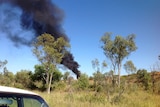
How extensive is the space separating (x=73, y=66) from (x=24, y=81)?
11.2 metres

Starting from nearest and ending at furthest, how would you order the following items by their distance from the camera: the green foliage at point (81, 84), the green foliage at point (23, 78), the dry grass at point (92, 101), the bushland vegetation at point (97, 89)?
the dry grass at point (92, 101) → the bushland vegetation at point (97, 89) → the green foliage at point (81, 84) → the green foliage at point (23, 78)

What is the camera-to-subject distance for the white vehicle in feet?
10.7

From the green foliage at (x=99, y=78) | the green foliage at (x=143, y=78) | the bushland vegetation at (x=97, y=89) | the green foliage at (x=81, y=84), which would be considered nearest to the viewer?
the bushland vegetation at (x=97, y=89)

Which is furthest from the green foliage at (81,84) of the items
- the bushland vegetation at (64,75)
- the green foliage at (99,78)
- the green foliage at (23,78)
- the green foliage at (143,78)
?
the green foliage at (23,78)

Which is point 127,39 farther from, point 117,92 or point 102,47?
point 117,92

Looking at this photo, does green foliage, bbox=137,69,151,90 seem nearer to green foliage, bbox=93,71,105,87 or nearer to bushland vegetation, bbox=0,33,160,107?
bushland vegetation, bbox=0,33,160,107

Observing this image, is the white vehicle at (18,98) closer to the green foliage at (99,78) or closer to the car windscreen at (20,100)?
the car windscreen at (20,100)

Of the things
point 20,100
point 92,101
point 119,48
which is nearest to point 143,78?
point 119,48

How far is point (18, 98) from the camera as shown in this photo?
135 inches

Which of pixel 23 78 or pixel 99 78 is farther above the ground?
pixel 23 78

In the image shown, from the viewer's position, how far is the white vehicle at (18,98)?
10.7ft

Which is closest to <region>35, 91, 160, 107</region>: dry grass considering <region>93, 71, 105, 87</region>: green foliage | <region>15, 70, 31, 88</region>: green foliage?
<region>93, 71, 105, 87</region>: green foliage

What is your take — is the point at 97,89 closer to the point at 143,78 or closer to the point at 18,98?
the point at 18,98

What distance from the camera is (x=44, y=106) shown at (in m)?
3.69
